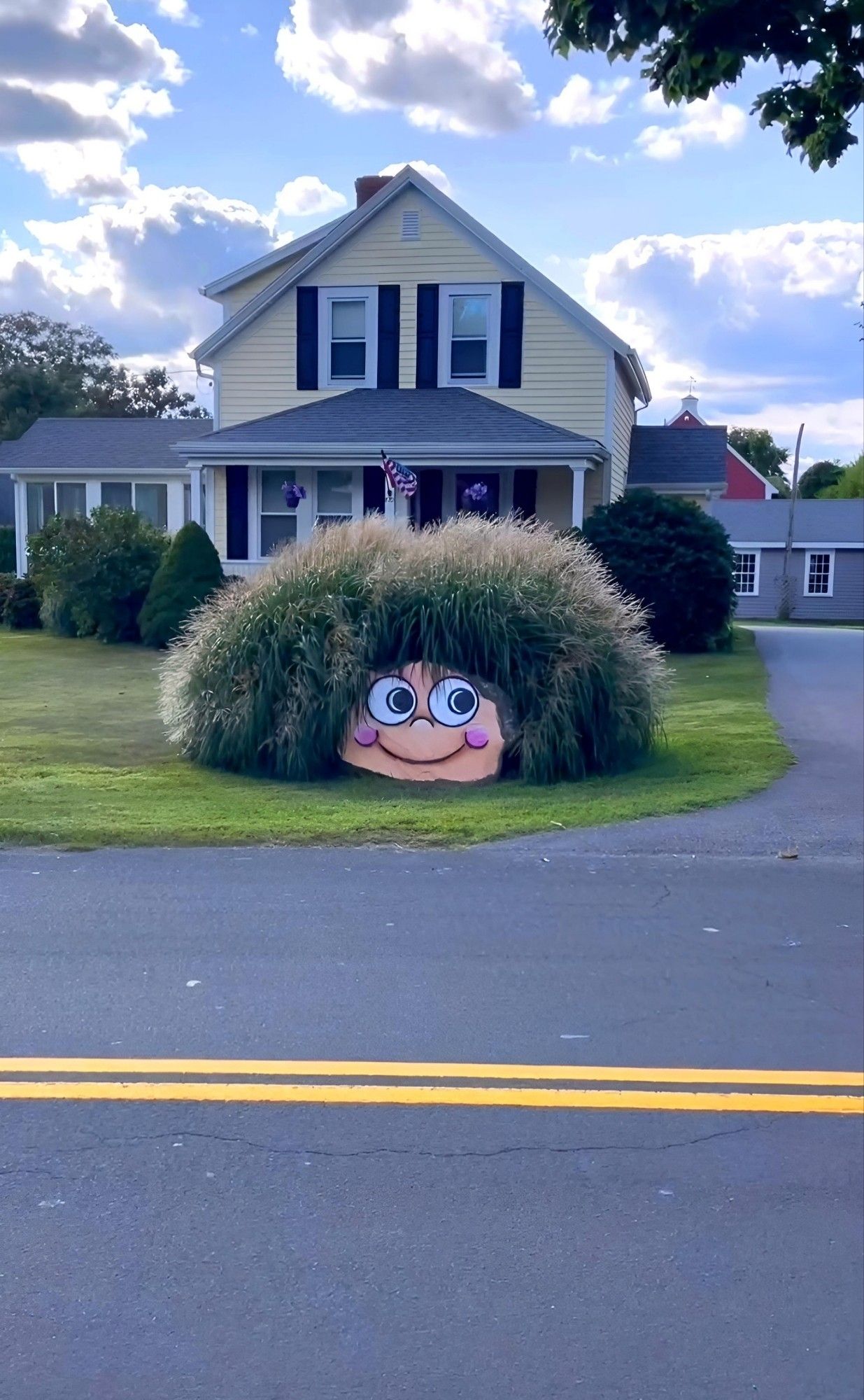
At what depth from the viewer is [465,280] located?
24.0 metres

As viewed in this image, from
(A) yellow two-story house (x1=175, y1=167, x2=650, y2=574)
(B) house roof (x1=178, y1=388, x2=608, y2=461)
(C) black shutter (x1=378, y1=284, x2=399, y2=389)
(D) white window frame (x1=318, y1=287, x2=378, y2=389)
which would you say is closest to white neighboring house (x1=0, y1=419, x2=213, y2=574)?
(A) yellow two-story house (x1=175, y1=167, x2=650, y2=574)

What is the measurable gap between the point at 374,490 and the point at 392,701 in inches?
550

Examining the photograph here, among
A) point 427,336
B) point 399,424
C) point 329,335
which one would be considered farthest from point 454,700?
point 329,335

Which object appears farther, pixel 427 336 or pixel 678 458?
pixel 678 458

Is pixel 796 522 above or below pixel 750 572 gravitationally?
above

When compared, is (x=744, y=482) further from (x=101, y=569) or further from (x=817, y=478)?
(x=101, y=569)

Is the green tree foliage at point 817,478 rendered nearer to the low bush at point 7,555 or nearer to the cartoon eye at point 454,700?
the low bush at point 7,555

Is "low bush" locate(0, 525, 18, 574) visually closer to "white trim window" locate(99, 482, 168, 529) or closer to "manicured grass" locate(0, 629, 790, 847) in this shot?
"white trim window" locate(99, 482, 168, 529)

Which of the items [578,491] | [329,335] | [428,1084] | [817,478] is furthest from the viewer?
[817,478]

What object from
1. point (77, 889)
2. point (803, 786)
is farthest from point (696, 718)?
point (77, 889)

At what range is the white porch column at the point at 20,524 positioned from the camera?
30.4 m

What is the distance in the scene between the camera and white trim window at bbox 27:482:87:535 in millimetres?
31562

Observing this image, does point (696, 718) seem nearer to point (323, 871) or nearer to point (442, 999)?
point (323, 871)

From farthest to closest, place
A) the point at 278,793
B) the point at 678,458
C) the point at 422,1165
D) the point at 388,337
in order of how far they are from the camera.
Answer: the point at 678,458, the point at 388,337, the point at 278,793, the point at 422,1165
